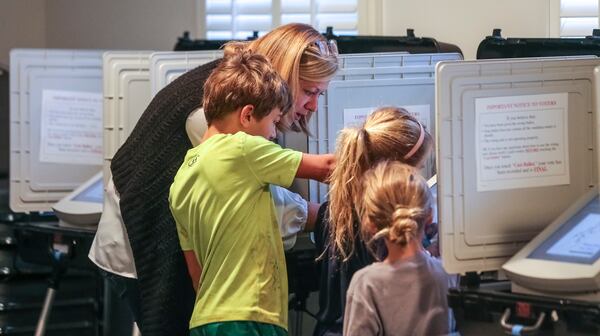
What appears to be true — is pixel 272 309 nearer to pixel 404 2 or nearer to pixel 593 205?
pixel 593 205

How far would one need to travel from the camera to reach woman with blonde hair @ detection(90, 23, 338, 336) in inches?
82.9

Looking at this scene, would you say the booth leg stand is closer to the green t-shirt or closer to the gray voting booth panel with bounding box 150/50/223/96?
the gray voting booth panel with bounding box 150/50/223/96

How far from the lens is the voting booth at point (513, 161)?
1855mm

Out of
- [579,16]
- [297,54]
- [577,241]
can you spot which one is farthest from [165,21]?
[577,241]

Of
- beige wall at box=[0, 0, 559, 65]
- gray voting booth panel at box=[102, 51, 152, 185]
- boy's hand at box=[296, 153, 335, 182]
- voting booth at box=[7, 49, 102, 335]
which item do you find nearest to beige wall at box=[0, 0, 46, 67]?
beige wall at box=[0, 0, 559, 65]

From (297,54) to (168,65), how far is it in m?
0.54

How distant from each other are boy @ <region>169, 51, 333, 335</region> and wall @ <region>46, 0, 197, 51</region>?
6.78 feet

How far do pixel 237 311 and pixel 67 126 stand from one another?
1271 mm

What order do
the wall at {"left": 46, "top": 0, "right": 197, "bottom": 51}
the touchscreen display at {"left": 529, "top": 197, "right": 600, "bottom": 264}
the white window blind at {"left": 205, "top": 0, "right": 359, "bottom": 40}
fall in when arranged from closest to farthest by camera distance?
the touchscreen display at {"left": 529, "top": 197, "right": 600, "bottom": 264} → the white window blind at {"left": 205, "top": 0, "right": 359, "bottom": 40} → the wall at {"left": 46, "top": 0, "right": 197, "bottom": 51}

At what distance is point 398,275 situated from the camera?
5.99 ft

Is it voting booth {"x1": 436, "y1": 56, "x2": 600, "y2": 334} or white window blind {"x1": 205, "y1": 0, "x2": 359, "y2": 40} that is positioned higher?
white window blind {"x1": 205, "y1": 0, "x2": 359, "y2": 40}

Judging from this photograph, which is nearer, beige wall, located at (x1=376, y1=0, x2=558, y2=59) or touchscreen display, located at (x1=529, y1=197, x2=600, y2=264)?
touchscreen display, located at (x1=529, y1=197, x2=600, y2=264)

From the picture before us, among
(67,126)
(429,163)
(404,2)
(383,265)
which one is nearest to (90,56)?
(67,126)

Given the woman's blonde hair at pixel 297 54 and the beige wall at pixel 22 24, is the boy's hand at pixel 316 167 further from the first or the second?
the beige wall at pixel 22 24
